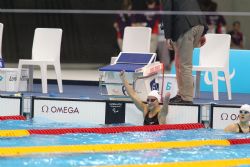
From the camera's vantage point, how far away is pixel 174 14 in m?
10.1

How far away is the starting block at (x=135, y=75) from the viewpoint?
34.3 ft

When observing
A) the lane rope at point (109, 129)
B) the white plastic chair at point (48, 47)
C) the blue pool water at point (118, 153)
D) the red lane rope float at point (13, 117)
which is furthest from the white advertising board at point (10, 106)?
the white plastic chair at point (48, 47)

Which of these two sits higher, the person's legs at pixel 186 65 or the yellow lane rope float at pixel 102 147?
the person's legs at pixel 186 65

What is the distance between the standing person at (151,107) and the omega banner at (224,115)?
0.59 m

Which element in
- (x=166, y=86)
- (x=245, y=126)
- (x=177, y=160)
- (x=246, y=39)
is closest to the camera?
(x=177, y=160)

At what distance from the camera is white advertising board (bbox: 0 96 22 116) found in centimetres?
1059

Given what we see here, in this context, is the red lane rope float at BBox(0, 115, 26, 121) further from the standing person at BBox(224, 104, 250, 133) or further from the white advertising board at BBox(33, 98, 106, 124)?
the standing person at BBox(224, 104, 250, 133)

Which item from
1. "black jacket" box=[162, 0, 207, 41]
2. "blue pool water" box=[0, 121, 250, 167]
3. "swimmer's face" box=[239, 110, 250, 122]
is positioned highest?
"black jacket" box=[162, 0, 207, 41]

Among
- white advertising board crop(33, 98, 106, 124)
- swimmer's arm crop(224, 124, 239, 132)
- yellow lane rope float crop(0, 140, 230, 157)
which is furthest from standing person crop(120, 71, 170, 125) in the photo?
yellow lane rope float crop(0, 140, 230, 157)

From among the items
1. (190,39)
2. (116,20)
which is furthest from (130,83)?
(116,20)

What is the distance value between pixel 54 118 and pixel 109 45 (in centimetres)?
710

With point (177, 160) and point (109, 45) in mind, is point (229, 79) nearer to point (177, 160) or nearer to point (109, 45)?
point (177, 160)

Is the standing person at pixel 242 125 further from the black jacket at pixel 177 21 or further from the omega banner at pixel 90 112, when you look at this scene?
the black jacket at pixel 177 21

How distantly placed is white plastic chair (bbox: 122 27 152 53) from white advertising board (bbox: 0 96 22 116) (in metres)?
2.19
